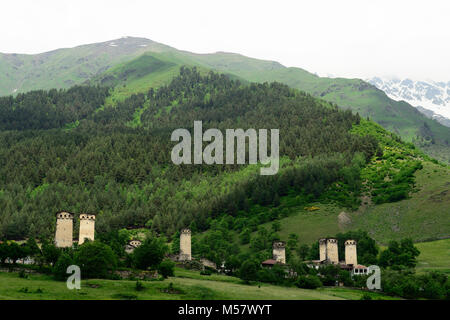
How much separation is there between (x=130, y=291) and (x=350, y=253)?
6642cm

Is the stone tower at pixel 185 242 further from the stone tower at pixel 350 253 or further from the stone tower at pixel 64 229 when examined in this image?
the stone tower at pixel 350 253

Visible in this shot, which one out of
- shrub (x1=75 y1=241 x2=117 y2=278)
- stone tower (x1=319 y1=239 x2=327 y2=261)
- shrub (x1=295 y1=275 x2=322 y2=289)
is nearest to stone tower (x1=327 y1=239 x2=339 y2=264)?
stone tower (x1=319 y1=239 x2=327 y2=261)

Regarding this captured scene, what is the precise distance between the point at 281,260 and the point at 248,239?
1273 inches

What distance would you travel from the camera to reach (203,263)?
124 m

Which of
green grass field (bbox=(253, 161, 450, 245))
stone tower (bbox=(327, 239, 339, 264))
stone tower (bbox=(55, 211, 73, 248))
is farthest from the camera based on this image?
green grass field (bbox=(253, 161, 450, 245))

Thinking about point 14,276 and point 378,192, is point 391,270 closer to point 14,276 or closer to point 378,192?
point 14,276

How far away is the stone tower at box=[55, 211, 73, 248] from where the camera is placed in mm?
123562

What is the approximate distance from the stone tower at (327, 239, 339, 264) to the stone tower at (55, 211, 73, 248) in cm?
6220

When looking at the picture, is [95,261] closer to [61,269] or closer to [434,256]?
[61,269]

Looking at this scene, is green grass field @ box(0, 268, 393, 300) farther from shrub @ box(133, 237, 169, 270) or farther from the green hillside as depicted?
the green hillside

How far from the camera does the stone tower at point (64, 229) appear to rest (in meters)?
124

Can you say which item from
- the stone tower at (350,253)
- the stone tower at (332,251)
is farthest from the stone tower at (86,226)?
the stone tower at (350,253)
